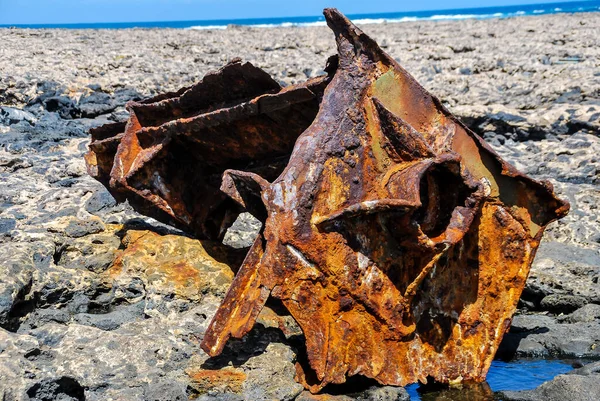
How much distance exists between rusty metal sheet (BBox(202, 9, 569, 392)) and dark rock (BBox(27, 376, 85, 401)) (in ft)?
1.89

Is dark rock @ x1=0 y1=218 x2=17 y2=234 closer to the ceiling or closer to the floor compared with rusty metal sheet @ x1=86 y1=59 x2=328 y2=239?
closer to the floor

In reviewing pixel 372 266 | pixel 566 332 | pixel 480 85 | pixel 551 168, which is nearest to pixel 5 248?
pixel 372 266

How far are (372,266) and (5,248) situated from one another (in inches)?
82.1

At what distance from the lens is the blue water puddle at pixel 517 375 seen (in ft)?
11.5

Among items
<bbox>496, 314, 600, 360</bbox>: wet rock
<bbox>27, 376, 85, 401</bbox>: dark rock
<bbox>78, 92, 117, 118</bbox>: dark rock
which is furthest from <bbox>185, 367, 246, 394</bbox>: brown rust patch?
<bbox>78, 92, 117, 118</bbox>: dark rock

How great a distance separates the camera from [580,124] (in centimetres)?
671

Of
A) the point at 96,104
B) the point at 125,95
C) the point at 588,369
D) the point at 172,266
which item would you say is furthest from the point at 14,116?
the point at 588,369

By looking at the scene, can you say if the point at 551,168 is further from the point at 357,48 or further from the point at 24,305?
the point at 24,305

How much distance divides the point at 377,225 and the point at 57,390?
1518mm

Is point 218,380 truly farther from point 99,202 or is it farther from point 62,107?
point 62,107

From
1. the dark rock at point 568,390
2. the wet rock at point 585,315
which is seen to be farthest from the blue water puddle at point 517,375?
the wet rock at point 585,315

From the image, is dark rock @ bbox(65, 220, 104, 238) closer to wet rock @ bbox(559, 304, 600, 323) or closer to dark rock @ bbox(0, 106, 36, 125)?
dark rock @ bbox(0, 106, 36, 125)

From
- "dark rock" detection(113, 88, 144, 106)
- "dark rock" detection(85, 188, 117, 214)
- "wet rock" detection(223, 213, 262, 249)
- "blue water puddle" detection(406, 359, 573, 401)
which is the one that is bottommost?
"blue water puddle" detection(406, 359, 573, 401)

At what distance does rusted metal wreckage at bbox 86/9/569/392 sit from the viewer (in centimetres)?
302
